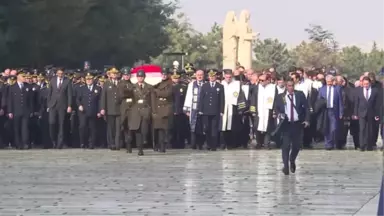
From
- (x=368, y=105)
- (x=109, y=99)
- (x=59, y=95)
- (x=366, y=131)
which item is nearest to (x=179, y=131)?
(x=109, y=99)

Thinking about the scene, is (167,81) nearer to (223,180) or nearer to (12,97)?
(12,97)

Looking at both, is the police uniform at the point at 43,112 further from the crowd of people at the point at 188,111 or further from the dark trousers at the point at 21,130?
the dark trousers at the point at 21,130

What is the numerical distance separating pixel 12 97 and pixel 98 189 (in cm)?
955

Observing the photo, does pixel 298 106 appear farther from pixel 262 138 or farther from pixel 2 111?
pixel 2 111

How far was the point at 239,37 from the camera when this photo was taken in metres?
64.6

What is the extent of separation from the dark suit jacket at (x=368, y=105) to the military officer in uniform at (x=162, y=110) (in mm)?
4599

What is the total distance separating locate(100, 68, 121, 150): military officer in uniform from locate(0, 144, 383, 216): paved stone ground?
1.08 meters

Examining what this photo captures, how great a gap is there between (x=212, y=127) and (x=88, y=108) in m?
3.10

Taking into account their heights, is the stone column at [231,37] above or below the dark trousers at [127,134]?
above

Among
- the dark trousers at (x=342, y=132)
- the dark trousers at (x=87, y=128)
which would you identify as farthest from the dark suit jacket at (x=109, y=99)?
the dark trousers at (x=342, y=132)

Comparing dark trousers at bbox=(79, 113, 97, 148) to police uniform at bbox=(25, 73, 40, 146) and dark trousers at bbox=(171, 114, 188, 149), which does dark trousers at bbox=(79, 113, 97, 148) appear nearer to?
police uniform at bbox=(25, 73, 40, 146)

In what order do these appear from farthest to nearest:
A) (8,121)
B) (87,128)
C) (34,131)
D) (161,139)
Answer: (34,131) → (87,128) → (8,121) → (161,139)

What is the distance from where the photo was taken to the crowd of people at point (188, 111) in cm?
2447

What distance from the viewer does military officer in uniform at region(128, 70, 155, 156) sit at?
2267cm
